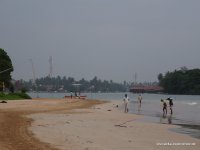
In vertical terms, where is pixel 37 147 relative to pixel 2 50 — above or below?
below

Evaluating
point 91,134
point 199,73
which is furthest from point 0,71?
point 199,73

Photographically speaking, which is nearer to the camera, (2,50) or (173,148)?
(173,148)

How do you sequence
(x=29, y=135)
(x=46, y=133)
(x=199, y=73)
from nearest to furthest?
(x=29, y=135)
(x=46, y=133)
(x=199, y=73)

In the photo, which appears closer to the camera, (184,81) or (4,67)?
(4,67)

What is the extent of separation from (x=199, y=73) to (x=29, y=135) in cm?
16836

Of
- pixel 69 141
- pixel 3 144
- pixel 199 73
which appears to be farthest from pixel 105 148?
pixel 199 73

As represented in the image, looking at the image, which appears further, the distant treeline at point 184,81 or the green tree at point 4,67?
the distant treeline at point 184,81

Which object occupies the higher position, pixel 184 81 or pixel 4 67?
pixel 184 81

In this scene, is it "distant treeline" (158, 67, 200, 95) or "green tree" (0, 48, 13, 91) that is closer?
"green tree" (0, 48, 13, 91)

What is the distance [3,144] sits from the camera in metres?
14.6

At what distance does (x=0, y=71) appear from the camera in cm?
7500

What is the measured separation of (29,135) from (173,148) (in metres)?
5.77

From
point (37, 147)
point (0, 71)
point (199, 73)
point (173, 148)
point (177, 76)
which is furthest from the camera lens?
point (177, 76)

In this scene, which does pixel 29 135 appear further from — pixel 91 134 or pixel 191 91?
pixel 191 91
